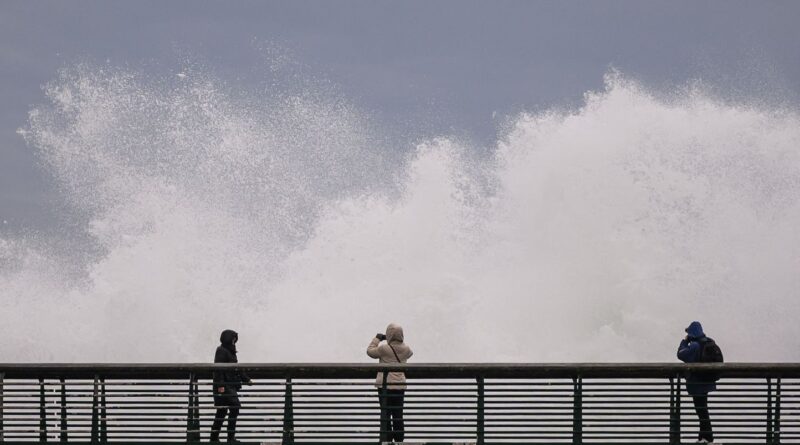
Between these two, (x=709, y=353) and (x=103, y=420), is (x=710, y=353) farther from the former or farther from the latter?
(x=103, y=420)

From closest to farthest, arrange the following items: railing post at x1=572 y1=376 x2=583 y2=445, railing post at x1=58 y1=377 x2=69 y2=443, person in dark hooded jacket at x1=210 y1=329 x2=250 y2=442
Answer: railing post at x1=572 y1=376 x2=583 y2=445
person in dark hooded jacket at x1=210 y1=329 x2=250 y2=442
railing post at x1=58 y1=377 x2=69 y2=443

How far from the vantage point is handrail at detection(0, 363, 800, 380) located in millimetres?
8281

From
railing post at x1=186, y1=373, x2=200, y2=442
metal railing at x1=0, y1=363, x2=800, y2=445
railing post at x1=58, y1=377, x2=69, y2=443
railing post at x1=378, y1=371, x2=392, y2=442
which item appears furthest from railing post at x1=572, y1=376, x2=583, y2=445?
railing post at x1=58, y1=377, x2=69, y2=443

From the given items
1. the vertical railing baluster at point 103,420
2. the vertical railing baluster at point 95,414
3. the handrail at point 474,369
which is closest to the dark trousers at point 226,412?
the handrail at point 474,369

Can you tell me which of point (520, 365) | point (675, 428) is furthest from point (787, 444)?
point (520, 365)

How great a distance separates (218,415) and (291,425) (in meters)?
0.81

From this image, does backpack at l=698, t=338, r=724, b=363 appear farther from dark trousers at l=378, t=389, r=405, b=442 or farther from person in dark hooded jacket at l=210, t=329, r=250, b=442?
person in dark hooded jacket at l=210, t=329, r=250, b=442

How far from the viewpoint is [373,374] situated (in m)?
8.78

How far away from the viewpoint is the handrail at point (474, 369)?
27.2ft

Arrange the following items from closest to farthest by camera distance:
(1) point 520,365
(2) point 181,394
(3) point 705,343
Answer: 1. (1) point 520,365
2. (2) point 181,394
3. (3) point 705,343

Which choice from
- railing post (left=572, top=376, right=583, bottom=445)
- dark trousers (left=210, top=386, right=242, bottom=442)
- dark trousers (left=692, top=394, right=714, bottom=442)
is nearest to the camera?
railing post (left=572, top=376, right=583, bottom=445)

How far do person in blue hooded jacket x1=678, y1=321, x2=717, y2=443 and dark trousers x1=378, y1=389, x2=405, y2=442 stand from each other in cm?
285

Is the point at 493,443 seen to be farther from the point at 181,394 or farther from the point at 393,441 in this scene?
the point at 181,394

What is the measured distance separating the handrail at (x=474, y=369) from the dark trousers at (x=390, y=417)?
263 mm
